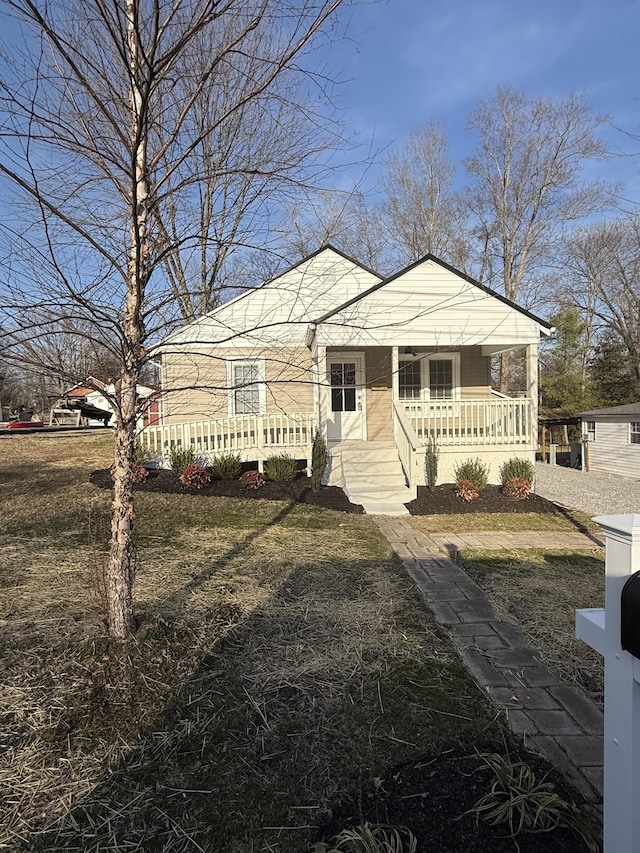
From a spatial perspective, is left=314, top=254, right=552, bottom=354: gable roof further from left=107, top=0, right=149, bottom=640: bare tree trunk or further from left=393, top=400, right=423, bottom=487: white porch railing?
left=107, top=0, right=149, bottom=640: bare tree trunk

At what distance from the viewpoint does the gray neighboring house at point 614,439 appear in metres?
15.7

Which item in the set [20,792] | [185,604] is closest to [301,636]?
[185,604]

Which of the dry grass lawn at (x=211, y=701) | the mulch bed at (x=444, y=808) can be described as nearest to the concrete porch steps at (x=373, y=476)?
the dry grass lawn at (x=211, y=701)

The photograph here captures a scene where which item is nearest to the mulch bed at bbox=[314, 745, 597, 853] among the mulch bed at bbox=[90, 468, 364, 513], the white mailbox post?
the white mailbox post

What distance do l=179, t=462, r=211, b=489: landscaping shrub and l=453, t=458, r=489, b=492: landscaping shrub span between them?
499 centimetres

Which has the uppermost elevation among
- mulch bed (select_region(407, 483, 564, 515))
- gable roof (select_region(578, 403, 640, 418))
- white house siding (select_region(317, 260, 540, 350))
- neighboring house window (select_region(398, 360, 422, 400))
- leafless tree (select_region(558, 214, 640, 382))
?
leafless tree (select_region(558, 214, 640, 382))

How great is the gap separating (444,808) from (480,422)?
9.21 meters

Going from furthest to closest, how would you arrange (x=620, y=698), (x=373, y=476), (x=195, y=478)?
(x=373, y=476) < (x=195, y=478) < (x=620, y=698)

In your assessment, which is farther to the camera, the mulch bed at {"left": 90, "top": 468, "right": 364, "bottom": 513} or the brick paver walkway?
the mulch bed at {"left": 90, "top": 468, "right": 364, "bottom": 513}

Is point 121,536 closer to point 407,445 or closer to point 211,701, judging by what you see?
point 211,701

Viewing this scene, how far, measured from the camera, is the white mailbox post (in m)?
1.28

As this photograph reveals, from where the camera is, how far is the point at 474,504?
869 cm

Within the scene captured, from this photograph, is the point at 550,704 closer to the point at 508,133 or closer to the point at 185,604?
the point at 185,604

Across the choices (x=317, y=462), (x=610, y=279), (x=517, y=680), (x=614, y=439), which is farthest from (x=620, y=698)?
(x=610, y=279)
